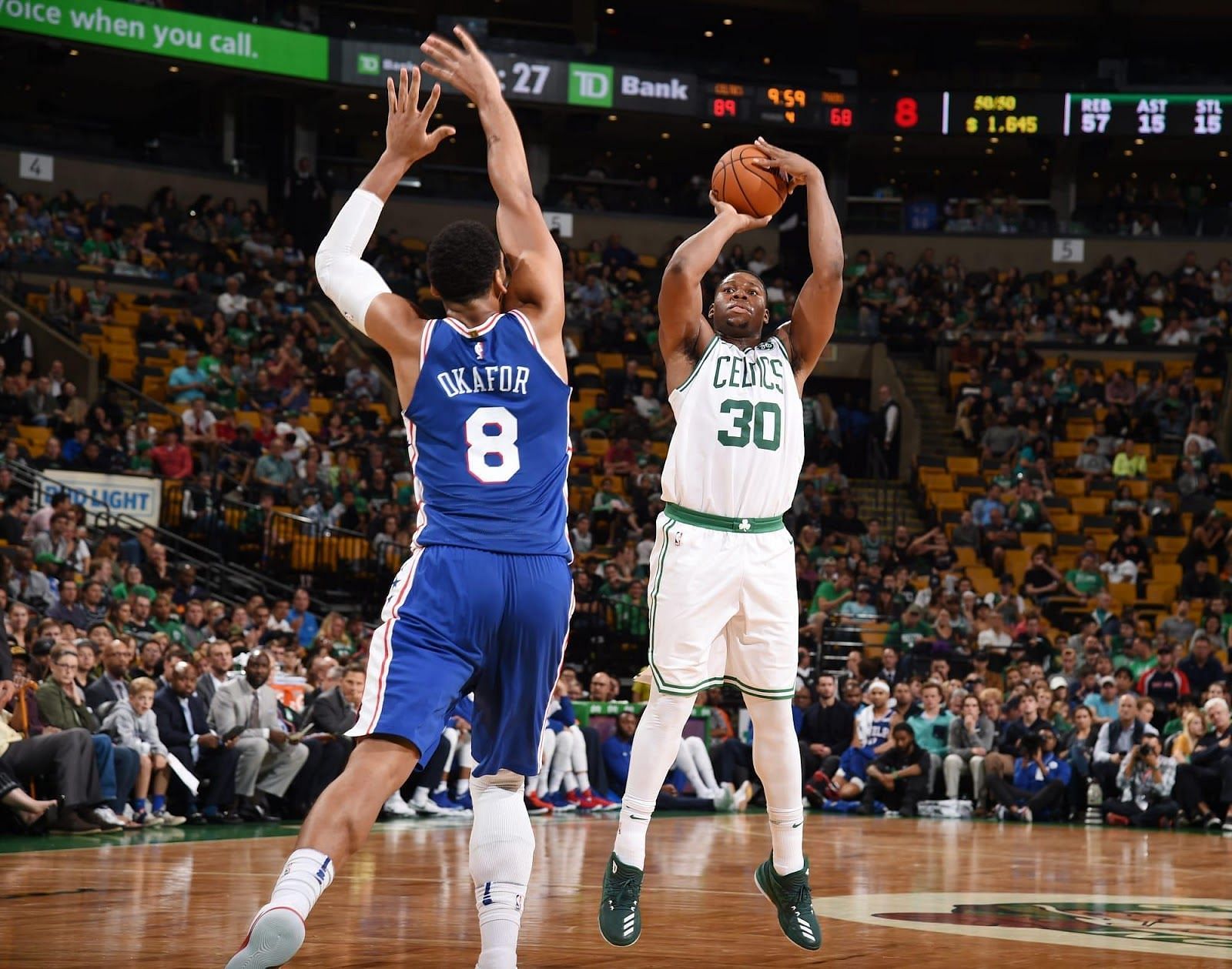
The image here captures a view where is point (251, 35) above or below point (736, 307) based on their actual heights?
above

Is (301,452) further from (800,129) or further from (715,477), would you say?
(715,477)

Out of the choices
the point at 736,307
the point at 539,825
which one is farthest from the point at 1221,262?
the point at 736,307

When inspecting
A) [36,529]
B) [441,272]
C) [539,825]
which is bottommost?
[539,825]

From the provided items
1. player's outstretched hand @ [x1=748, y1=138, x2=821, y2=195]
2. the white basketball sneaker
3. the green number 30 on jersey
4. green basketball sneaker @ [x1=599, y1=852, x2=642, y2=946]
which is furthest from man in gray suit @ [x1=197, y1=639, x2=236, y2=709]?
the white basketball sneaker

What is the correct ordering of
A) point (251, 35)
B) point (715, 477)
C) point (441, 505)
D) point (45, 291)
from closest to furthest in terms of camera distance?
1. point (441, 505)
2. point (715, 477)
3. point (45, 291)
4. point (251, 35)

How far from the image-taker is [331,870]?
418 cm

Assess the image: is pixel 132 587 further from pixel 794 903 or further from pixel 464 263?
pixel 464 263

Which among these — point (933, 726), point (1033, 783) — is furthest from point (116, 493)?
point (1033, 783)

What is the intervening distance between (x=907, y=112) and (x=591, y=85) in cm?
535

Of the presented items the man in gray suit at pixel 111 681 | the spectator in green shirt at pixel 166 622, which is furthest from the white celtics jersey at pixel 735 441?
the spectator in green shirt at pixel 166 622

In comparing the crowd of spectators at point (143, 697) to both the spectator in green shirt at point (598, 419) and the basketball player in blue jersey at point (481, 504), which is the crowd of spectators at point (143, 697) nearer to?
the basketball player in blue jersey at point (481, 504)

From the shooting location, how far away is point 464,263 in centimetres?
465

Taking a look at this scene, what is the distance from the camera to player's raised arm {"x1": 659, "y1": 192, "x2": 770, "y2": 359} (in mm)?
6125

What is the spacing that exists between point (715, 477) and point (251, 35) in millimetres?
20818
